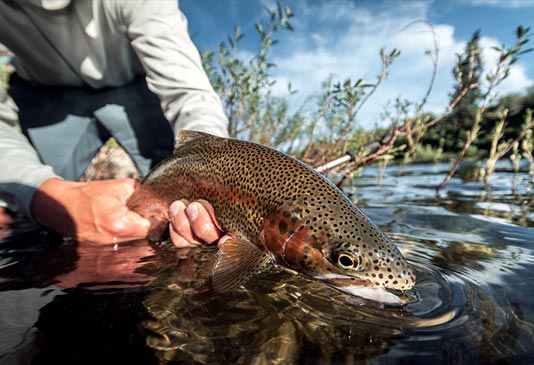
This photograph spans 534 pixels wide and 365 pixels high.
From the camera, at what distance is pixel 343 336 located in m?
→ 1.30

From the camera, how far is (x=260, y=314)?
147 centimetres

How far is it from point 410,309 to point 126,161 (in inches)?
291

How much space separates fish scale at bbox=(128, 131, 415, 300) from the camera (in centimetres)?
164

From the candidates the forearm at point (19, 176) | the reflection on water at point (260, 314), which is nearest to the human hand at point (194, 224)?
the reflection on water at point (260, 314)

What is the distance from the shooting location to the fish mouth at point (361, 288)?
1.56 metres

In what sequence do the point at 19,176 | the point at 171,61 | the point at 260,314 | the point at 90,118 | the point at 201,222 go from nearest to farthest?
the point at 260,314 → the point at 201,222 → the point at 19,176 → the point at 171,61 → the point at 90,118

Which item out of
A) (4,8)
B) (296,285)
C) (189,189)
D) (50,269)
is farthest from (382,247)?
(4,8)

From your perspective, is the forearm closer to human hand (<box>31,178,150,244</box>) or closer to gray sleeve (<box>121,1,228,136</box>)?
human hand (<box>31,178,150,244</box>)

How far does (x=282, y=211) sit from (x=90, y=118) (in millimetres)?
3833

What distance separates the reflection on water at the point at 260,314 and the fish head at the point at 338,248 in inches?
4.0

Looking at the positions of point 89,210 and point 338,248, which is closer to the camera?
point 338,248

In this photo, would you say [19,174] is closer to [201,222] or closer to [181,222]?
[181,222]

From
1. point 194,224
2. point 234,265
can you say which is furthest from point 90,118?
point 234,265

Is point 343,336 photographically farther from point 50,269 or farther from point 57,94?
point 57,94
